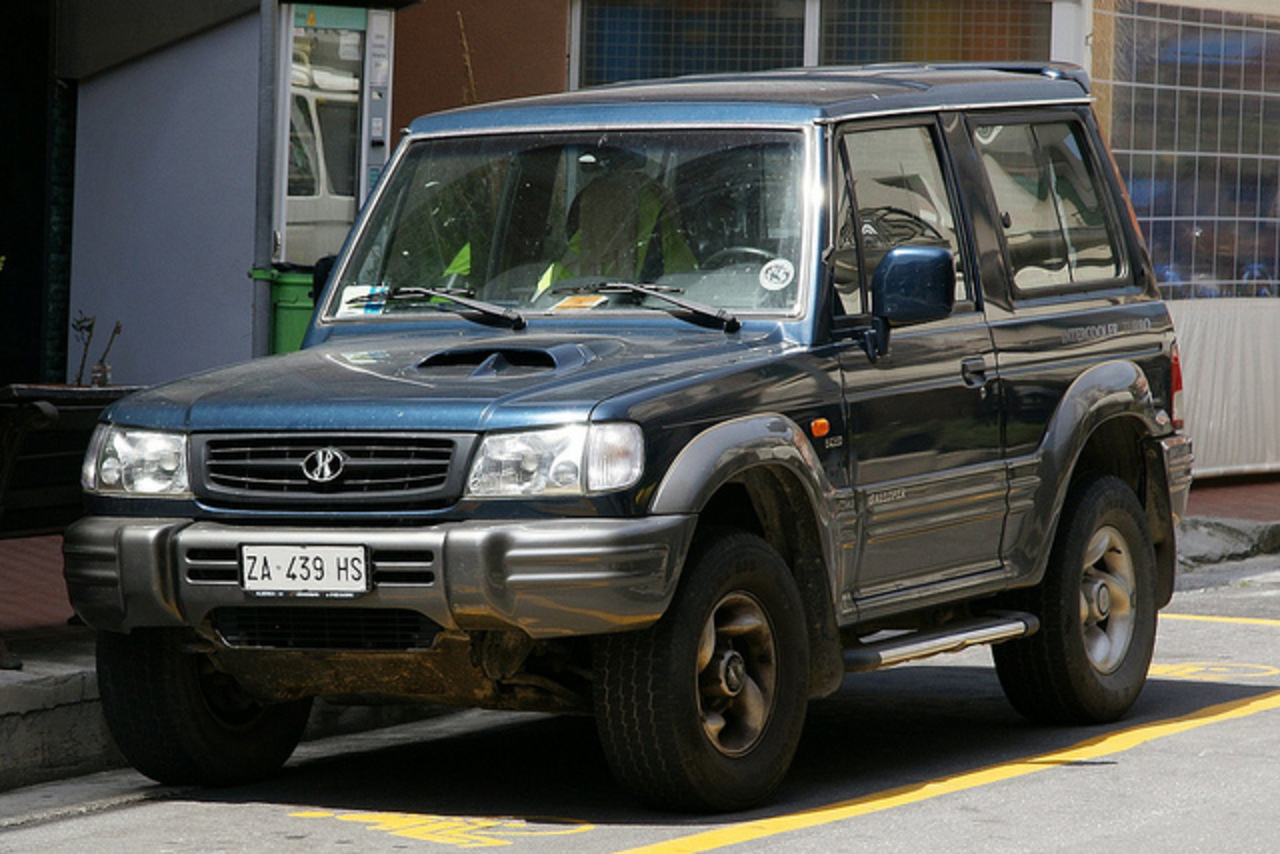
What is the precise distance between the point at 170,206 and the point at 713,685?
24.1 ft

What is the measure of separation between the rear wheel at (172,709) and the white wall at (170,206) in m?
5.37

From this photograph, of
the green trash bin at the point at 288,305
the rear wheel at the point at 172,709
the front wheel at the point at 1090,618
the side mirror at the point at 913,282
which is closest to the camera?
the rear wheel at the point at 172,709

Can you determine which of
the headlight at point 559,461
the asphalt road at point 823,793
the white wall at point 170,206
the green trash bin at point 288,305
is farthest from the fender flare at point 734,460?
the white wall at point 170,206

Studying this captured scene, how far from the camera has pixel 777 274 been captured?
672 centimetres

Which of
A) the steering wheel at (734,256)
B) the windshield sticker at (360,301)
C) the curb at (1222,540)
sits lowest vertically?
the curb at (1222,540)

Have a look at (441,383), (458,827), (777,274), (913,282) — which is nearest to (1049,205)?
(913,282)

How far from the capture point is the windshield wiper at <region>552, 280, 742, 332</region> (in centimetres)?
660

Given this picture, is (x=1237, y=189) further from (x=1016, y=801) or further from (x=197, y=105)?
(x=1016, y=801)

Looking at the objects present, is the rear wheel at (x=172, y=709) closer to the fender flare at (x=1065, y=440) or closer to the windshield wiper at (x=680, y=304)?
the windshield wiper at (x=680, y=304)

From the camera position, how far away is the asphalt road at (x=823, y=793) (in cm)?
599

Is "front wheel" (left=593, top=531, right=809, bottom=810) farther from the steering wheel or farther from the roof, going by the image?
the roof

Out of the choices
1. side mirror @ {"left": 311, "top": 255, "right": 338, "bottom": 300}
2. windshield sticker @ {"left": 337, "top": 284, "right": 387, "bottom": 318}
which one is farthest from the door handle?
side mirror @ {"left": 311, "top": 255, "right": 338, "bottom": 300}

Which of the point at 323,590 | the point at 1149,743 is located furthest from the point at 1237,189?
the point at 323,590

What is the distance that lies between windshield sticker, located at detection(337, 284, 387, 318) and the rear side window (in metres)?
1.98
